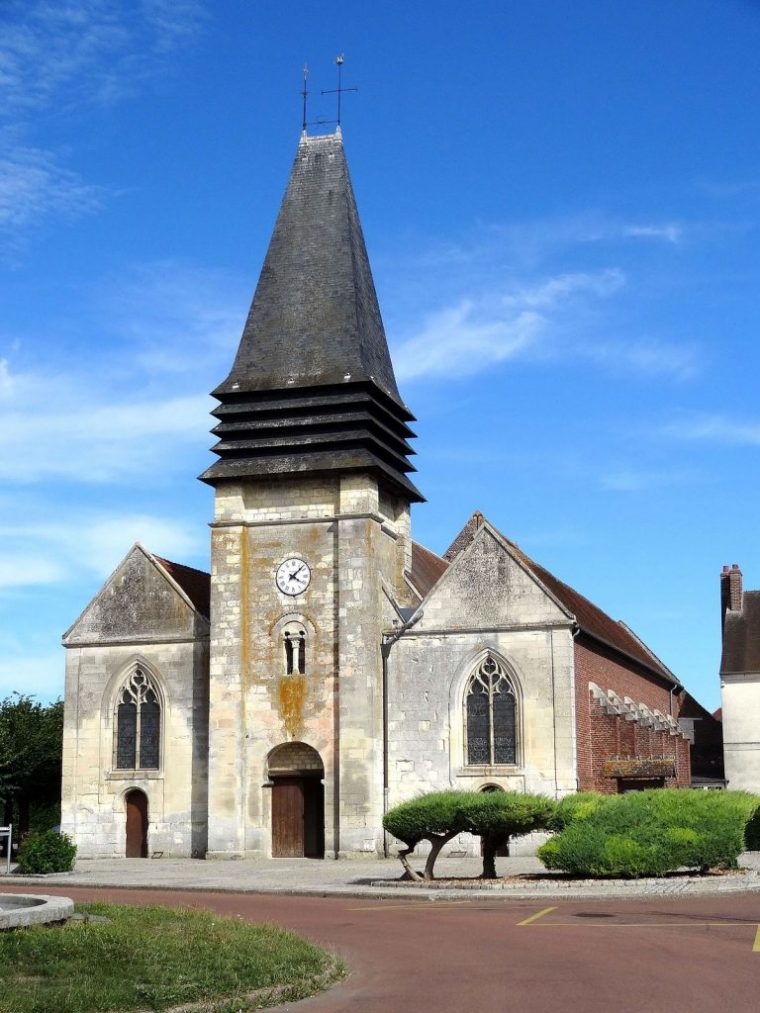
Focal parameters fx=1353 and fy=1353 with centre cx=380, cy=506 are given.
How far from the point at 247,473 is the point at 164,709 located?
685 cm

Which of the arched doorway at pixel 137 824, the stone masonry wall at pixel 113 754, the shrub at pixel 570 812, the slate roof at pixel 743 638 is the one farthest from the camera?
the slate roof at pixel 743 638

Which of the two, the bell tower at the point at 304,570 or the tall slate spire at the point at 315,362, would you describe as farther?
the tall slate spire at the point at 315,362

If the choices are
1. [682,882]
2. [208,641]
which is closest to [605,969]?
[682,882]

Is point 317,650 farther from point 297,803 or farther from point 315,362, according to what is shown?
point 315,362

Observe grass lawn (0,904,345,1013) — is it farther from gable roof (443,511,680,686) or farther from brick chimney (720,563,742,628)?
brick chimney (720,563,742,628)

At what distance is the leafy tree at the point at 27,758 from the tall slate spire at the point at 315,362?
13.9 m

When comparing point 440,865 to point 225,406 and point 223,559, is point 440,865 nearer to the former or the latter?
point 223,559

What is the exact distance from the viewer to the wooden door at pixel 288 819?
114 feet

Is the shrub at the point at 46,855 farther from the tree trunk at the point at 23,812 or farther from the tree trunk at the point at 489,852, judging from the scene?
the tree trunk at the point at 23,812

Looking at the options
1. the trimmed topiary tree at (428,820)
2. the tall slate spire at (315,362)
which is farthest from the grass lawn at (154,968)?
the tall slate spire at (315,362)

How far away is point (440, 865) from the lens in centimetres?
2961

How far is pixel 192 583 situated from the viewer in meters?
40.1

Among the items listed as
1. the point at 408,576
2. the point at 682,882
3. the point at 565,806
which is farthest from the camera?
the point at 408,576

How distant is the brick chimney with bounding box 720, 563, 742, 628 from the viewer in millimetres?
53406
